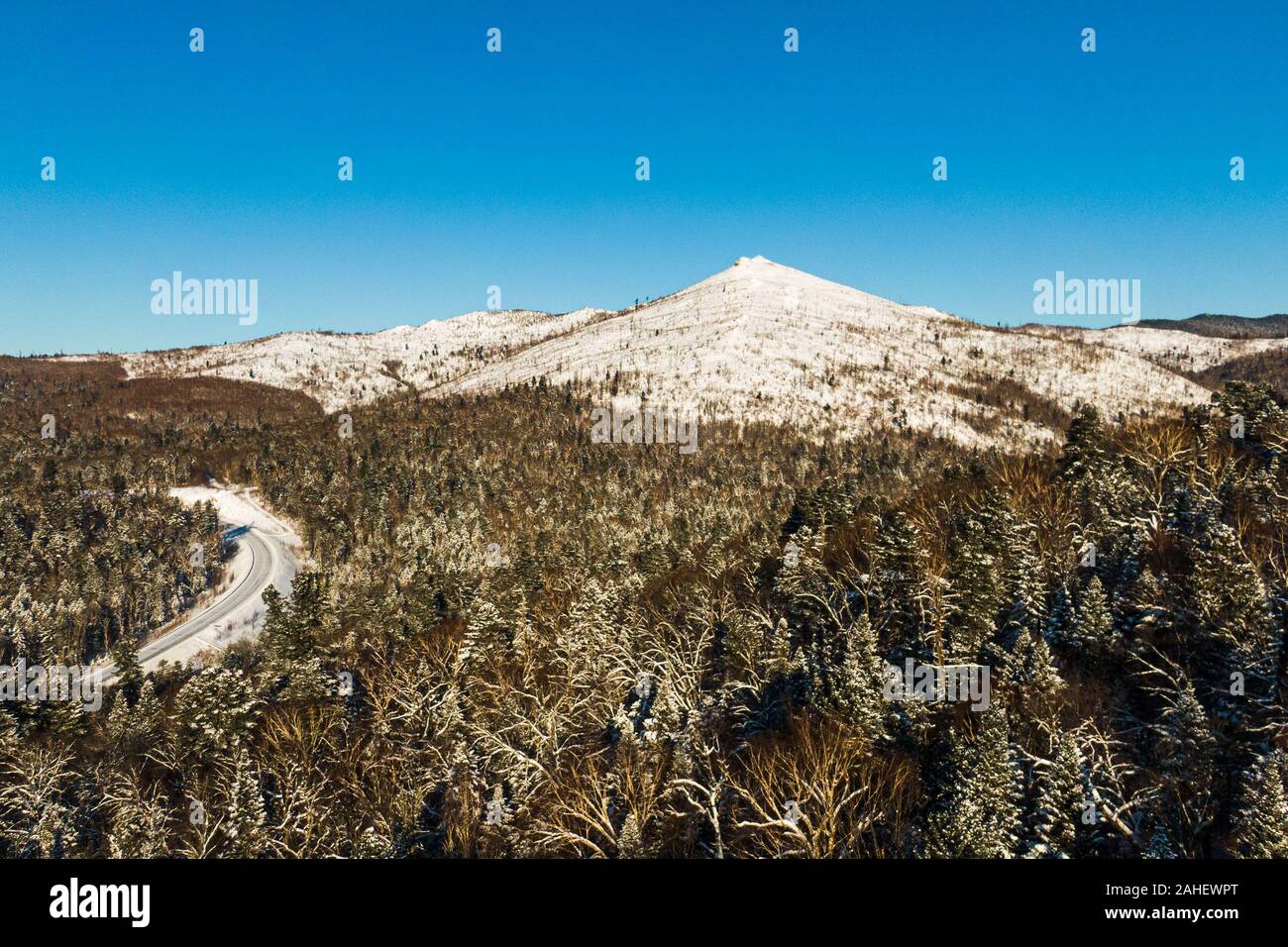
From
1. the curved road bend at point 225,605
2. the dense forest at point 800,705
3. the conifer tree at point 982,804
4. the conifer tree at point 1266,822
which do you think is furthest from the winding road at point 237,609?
the conifer tree at point 1266,822

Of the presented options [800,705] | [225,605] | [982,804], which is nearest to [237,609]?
[225,605]

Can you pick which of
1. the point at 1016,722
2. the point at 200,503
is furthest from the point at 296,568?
the point at 1016,722

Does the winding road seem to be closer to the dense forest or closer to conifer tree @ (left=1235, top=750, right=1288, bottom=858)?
the dense forest

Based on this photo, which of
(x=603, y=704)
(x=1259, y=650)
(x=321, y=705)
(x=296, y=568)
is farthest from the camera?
(x=296, y=568)

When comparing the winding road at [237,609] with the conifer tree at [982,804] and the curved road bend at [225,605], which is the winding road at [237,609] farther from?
the conifer tree at [982,804]

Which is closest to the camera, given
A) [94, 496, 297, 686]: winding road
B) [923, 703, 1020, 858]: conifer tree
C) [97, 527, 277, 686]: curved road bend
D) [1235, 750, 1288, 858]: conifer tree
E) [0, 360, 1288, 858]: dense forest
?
[1235, 750, 1288, 858]: conifer tree

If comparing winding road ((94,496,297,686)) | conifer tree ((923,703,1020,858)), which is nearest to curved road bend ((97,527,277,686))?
winding road ((94,496,297,686))

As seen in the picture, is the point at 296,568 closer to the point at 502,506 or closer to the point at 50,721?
the point at 502,506

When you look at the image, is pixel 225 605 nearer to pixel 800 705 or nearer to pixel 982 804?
pixel 800 705
